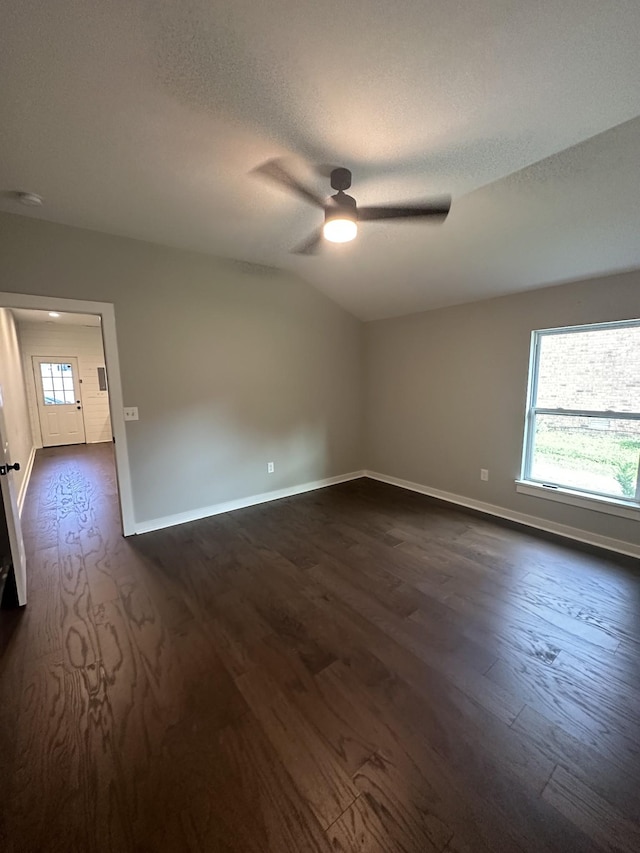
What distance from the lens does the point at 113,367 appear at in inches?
120

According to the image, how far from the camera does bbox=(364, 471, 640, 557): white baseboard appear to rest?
2.82 meters

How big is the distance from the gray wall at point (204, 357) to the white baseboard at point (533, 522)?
4.26 ft

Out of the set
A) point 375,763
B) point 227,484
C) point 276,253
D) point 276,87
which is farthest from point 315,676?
point 276,253

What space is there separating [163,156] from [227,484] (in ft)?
9.52

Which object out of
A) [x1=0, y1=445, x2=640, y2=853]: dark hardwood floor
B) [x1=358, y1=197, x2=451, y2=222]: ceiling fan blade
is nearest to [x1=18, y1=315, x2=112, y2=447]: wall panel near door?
[x1=0, y1=445, x2=640, y2=853]: dark hardwood floor

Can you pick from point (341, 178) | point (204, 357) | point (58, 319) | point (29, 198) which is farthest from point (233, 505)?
point (58, 319)

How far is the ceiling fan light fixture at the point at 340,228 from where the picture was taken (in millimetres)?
1835

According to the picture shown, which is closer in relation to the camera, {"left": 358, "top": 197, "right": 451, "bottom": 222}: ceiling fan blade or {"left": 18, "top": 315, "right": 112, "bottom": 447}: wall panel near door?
{"left": 358, "top": 197, "right": 451, "bottom": 222}: ceiling fan blade

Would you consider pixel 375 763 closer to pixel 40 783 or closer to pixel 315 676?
pixel 315 676

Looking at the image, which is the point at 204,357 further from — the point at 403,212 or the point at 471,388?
the point at 471,388

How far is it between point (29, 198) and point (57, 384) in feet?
21.8

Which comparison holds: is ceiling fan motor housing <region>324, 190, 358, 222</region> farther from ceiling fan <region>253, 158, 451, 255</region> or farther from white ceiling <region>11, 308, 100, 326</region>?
white ceiling <region>11, 308, 100, 326</region>

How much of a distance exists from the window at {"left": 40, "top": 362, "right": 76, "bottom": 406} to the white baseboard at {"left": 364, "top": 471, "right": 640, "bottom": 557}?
24.6ft

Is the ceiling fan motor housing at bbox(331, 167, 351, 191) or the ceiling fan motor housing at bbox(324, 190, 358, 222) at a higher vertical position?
the ceiling fan motor housing at bbox(331, 167, 351, 191)
